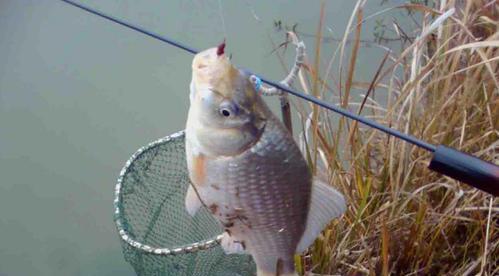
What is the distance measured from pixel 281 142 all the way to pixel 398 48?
2182 mm

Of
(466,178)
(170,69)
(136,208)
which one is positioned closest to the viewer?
(466,178)

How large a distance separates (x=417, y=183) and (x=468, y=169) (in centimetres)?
96

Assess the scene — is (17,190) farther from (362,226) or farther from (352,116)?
(352,116)

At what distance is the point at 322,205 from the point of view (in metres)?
1.11

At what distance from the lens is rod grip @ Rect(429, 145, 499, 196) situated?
0.94 metres

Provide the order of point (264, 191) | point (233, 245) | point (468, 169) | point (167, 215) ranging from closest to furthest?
point (468, 169) < point (264, 191) < point (233, 245) < point (167, 215)

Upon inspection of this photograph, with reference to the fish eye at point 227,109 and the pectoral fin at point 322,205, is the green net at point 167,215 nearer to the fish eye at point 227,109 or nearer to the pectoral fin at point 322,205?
the pectoral fin at point 322,205

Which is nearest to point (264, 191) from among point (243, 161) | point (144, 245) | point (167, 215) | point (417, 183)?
point (243, 161)

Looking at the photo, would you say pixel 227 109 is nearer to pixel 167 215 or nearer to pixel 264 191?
pixel 264 191

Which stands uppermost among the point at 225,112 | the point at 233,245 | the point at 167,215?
the point at 225,112

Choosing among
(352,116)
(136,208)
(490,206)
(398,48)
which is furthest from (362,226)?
(398,48)

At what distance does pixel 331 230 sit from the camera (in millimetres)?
1852

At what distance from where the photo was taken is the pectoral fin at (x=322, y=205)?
1094 millimetres

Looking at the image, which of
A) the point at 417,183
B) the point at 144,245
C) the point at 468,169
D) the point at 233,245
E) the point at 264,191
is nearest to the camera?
the point at 468,169
